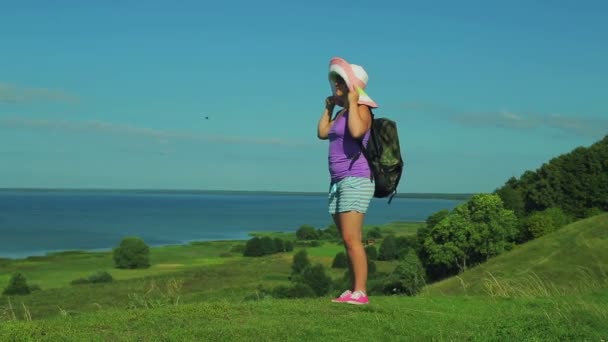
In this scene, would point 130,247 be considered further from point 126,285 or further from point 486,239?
point 486,239

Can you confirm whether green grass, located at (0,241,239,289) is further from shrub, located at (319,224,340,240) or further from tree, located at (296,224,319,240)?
shrub, located at (319,224,340,240)

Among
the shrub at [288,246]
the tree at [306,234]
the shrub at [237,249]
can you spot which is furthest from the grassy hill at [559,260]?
the tree at [306,234]

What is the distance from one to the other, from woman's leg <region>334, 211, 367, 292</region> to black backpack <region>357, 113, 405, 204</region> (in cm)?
42

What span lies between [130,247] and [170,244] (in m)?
37.0

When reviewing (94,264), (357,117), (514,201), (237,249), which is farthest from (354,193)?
(237,249)

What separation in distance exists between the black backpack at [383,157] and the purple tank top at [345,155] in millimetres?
67

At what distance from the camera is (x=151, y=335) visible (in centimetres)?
585

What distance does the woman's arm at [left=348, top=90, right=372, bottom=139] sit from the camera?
23.6 feet

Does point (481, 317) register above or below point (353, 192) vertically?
below

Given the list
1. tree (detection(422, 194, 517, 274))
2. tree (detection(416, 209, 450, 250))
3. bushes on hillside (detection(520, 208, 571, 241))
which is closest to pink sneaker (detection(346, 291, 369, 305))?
tree (detection(422, 194, 517, 274))

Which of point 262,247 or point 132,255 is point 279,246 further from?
point 132,255

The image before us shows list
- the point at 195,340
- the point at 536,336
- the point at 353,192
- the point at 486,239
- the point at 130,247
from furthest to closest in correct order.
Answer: the point at 130,247 → the point at 486,239 → the point at 353,192 → the point at 536,336 → the point at 195,340

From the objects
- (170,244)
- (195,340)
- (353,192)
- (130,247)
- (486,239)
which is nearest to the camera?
(195,340)

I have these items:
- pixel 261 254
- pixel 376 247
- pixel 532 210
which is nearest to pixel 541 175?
pixel 532 210
